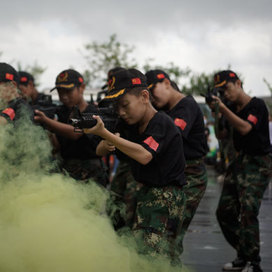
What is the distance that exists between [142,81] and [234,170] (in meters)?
2.31

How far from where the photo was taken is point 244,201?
18.2ft

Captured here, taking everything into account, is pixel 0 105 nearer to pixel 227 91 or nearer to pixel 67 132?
pixel 67 132

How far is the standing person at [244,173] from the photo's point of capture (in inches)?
215

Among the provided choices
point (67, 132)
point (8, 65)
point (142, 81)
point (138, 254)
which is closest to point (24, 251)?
point (138, 254)

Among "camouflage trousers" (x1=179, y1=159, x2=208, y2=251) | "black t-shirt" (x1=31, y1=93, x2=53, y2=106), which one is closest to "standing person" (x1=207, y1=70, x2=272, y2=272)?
"camouflage trousers" (x1=179, y1=159, x2=208, y2=251)

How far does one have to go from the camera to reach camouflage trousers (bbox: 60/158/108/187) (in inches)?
227

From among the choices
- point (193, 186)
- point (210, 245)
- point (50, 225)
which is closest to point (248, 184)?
point (193, 186)

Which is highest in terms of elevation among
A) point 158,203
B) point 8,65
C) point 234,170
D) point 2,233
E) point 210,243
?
point 8,65

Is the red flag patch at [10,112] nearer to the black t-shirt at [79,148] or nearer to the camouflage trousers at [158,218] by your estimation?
the camouflage trousers at [158,218]

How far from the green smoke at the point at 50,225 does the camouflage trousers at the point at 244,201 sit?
2.25m

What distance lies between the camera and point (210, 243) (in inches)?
272

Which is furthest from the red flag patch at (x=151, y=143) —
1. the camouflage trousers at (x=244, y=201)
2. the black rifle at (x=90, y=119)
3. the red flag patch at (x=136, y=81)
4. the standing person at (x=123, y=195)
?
the camouflage trousers at (x=244, y=201)

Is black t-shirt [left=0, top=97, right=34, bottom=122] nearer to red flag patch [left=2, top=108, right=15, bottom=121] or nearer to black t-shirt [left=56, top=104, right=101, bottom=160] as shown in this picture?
red flag patch [left=2, top=108, right=15, bottom=121]

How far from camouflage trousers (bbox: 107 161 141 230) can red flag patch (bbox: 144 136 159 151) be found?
1873mm
